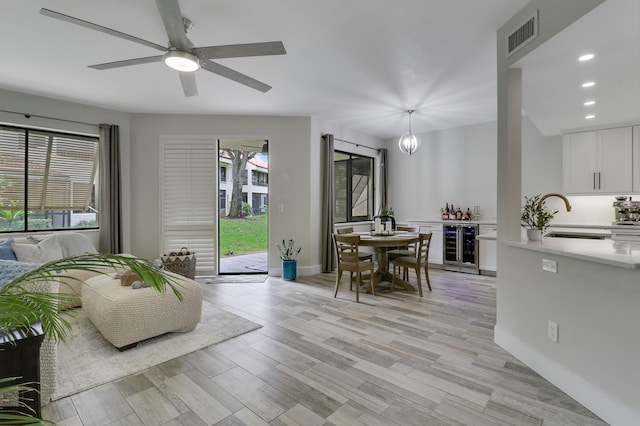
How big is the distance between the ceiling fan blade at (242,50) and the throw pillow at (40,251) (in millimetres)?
3191

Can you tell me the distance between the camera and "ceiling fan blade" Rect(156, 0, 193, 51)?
1.90 m

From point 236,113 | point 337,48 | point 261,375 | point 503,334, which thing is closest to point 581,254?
point 503,334

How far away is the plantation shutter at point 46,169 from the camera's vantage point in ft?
13.7

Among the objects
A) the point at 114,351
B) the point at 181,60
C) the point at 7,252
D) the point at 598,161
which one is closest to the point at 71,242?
the point at 7,252

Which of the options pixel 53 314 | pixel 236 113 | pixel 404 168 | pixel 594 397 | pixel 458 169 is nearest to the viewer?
pixel 53 314

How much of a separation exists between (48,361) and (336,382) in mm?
1895

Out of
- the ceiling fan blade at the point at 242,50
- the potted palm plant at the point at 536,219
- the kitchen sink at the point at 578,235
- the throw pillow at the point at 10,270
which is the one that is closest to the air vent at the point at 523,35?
the potted palm plant at the point at 536,219

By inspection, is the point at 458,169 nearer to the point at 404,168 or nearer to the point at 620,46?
the point at 404,168

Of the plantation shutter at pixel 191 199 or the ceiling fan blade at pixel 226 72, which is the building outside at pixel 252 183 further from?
the ceiling fan blade at pixel 226 72

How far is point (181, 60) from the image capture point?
2.48m

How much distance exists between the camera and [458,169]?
20.0 feet

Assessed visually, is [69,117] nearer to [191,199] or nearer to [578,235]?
[191,199]

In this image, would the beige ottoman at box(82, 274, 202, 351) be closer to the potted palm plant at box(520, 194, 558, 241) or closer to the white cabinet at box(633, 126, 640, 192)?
the potted palm plant at box(520, 194, 558, 241)

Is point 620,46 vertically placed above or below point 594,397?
above
